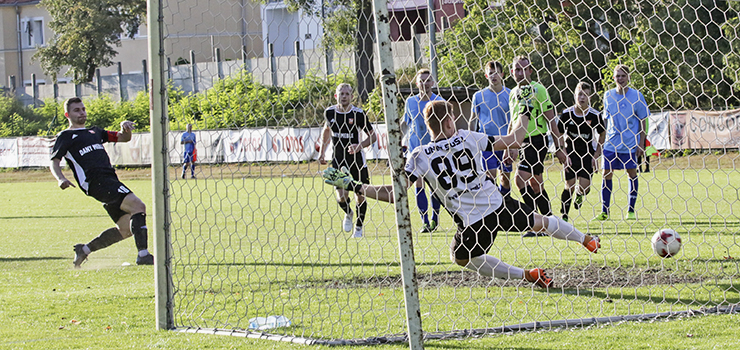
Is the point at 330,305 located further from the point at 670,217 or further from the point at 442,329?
the point at 670,217

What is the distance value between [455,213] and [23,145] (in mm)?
29476

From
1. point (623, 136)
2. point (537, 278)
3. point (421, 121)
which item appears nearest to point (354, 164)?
point (421, 121)

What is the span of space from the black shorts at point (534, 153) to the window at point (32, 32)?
5114 cm

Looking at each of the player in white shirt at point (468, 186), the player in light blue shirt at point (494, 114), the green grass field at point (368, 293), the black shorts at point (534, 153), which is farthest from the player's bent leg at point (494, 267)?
the black shorts at point (534, 153)

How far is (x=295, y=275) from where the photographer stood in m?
5.95

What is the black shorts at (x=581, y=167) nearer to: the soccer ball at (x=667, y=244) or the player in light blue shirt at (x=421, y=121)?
the player in light blue shirt at (x=421, y=121)

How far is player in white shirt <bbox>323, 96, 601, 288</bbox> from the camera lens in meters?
4.74

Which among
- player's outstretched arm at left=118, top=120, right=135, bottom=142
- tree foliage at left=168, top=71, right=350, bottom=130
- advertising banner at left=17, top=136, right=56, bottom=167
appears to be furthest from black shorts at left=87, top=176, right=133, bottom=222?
advertising banner at left=17, top=136, right=56, bottom=167

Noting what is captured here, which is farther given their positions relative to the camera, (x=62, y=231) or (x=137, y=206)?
(x=62, y=231)

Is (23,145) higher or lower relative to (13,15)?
lower

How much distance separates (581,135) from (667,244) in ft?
12.0

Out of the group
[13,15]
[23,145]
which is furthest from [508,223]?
[13,15]

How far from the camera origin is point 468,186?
485 centimetres

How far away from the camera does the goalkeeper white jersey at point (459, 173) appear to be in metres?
4.74
